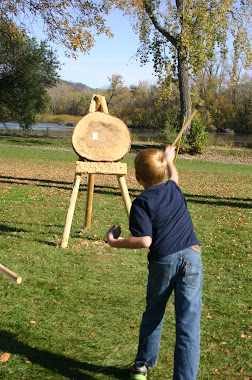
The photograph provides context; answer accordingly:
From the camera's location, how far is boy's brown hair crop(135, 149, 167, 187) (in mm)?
2670

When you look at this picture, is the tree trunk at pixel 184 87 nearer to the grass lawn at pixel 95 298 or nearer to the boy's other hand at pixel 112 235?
the grass lawn at pixel 95 298

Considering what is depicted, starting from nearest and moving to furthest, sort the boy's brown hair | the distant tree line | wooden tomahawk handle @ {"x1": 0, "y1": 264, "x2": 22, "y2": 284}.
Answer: wooden tomahawk handle @ {"x1": 0, "y1": 264, "x2": 22, "y2": 284}
the boy's brown hair
the distant tree line

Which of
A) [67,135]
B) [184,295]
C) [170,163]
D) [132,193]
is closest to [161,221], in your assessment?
[184,295]

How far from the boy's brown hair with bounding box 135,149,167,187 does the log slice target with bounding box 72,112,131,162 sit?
3.10 metres

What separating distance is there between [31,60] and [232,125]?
3337 centimetres

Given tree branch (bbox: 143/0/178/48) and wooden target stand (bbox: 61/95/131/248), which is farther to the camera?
tree branch (bbox: 143/0/178/48)

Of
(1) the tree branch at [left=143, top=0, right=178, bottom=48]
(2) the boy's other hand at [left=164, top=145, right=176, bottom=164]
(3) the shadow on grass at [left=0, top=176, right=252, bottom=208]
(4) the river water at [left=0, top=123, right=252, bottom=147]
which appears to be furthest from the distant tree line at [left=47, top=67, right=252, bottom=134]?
(2) the boy's other hand at [left=164, top=145, right=176, bottom=164]

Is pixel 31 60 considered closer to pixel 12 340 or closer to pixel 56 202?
pixel 56 202

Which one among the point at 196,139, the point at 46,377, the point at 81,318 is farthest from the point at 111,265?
the point at 196,139

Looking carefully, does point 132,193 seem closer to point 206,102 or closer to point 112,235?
point 112,235

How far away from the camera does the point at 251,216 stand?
29.1 feet

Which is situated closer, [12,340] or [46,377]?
[46,377]

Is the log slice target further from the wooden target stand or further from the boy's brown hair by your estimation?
the boy's brown hair

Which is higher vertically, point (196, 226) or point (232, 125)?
point (232, 125)
